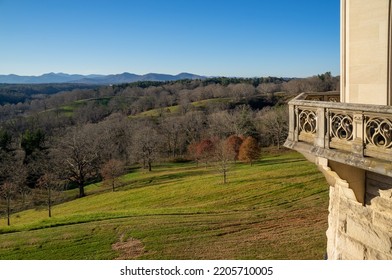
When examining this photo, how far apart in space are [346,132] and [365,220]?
176cm

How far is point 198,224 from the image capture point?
23562 mm

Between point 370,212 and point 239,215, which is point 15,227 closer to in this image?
point 239,215

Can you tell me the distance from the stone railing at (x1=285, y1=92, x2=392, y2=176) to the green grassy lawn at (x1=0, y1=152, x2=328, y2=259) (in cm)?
1254

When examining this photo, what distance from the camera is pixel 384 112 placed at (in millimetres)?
4469

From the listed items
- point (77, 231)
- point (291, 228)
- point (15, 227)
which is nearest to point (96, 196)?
point (15, 227)

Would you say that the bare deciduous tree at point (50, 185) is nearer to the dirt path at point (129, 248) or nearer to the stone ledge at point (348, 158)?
the dirt path at point (129, 248)

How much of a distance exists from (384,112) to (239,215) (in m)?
21.7

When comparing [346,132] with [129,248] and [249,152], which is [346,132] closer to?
[129,248]

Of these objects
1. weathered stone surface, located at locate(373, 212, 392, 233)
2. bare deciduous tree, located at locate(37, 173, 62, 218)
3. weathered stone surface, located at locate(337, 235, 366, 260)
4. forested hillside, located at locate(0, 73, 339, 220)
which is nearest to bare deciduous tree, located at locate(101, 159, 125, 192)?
forested hillside, located at locate(0, 73, 339, 220)

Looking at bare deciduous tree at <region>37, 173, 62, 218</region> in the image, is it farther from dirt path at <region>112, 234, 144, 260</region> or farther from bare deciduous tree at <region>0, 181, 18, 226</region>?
dirt path at <region>112, 234, 144, 260</region>

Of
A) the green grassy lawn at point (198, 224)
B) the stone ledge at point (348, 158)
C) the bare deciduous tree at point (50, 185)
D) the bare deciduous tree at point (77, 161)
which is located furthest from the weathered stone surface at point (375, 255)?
the bare deciduous tree at point (77, 161)

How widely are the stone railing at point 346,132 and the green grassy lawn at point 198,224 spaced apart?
12.5m

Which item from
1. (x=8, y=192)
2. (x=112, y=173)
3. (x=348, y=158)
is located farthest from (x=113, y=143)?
(x=348, y=158)

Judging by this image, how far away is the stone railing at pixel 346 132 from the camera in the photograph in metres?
4.55
